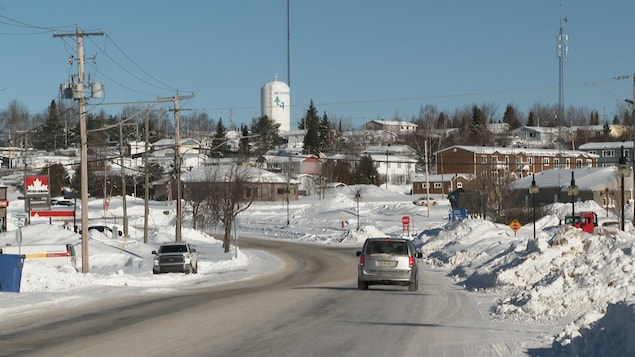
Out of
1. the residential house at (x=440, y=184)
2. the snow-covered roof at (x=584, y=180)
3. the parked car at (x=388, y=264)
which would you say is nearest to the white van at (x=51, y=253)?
the parked car at (x=388, y=264)

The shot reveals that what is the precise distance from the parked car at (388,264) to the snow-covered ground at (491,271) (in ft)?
8.04

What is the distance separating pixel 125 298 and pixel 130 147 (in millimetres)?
136096

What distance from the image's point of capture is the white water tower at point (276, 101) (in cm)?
18162

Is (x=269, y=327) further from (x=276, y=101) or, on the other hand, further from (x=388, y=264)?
(x=276, y=101)

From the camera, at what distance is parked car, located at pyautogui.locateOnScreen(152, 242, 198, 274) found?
136 ft

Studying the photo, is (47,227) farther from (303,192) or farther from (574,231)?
(303,192)

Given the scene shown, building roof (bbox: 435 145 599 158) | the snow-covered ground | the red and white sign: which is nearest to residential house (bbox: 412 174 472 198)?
building roof (bbox: 435 145 599 158)

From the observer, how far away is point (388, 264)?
2797 centimetres

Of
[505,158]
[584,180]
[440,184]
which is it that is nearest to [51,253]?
[584,180]

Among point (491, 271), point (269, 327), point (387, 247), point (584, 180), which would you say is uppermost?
point (584, 180)

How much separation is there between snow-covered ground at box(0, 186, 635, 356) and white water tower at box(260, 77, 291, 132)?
95.8 metres

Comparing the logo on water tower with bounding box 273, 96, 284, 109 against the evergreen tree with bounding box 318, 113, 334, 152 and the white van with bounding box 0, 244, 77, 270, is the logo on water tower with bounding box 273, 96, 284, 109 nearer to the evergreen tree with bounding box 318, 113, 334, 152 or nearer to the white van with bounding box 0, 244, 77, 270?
the evergreen tree with bounding box 318, 113, 334, 152

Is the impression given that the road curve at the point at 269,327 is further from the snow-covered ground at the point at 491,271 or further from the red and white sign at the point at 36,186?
the red and white sign at the point at 36,186

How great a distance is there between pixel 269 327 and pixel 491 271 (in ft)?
52.4
